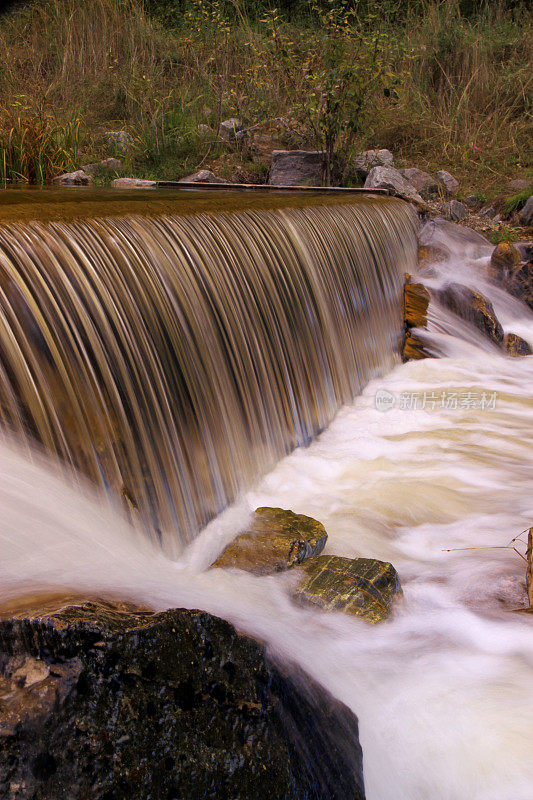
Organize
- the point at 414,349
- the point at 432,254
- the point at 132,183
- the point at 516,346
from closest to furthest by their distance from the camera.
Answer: the point at 414,349 → the point at 516,346 → the point at 432,254 → the point at 132,183

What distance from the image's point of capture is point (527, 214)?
Answer: 7812mm

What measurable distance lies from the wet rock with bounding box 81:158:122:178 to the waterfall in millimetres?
4135

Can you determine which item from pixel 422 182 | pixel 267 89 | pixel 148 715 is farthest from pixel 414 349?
pixel 267 89

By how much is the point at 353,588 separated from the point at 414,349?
3.78m

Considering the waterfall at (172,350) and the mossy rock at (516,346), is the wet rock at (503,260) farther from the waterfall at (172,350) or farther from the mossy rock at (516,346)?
the waterfall at (172,350)

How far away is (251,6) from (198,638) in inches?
631

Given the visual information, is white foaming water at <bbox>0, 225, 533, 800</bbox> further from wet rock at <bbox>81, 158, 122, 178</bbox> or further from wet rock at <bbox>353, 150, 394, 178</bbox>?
wet rock at <bbox>353, 150, 394, 178</bbox>

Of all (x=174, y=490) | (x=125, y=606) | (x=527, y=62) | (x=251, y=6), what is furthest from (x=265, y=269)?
(x=251, y=6)

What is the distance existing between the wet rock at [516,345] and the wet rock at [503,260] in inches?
41.6

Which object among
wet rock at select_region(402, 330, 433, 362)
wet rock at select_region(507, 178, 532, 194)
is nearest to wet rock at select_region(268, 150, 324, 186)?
wet rock at select_region(507, 178, 532, 194)

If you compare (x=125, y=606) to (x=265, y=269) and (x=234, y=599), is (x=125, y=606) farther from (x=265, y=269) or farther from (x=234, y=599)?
(x=265, y=269)

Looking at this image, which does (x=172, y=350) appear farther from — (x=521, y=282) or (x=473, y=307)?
(x=521, y=282)

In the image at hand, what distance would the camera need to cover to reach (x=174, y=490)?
2854 millimetres

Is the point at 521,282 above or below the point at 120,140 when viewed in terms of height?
below
